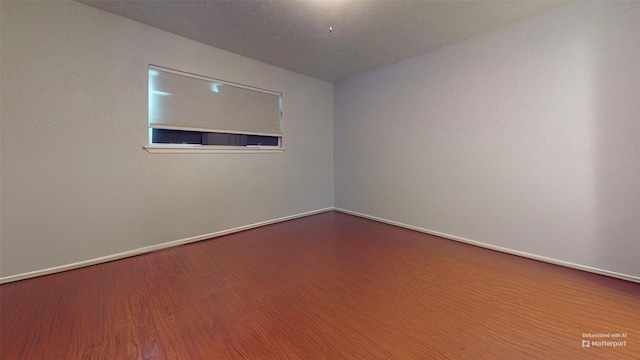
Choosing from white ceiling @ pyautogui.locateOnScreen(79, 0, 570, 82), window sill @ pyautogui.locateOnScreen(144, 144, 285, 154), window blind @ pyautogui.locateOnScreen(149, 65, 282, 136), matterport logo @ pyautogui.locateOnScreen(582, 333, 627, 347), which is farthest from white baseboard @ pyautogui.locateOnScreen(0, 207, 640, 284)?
white ceiling @ pyautogui.locateOnScreen(79, 0, 570, 82)

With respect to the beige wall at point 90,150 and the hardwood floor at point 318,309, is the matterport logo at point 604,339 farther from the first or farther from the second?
the beige wall at point 90,150

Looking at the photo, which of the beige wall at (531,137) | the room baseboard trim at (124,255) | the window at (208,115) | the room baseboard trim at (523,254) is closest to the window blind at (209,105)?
the window at (208,115)

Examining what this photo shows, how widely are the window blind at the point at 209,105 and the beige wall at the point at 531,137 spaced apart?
2034mm

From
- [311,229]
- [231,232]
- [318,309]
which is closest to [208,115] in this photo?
[231,232]

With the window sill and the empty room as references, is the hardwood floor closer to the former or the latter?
the empty room

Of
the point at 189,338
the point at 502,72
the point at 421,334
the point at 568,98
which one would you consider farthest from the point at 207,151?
the point at 568,98

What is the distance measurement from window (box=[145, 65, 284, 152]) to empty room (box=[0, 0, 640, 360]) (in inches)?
1.2

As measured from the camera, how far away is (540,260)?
250 cm

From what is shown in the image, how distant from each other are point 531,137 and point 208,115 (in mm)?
4011

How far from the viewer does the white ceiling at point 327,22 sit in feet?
7.51

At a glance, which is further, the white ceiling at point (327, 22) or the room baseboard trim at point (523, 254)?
the white ceiling at point (327, 22)

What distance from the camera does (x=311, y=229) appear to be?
144 inches

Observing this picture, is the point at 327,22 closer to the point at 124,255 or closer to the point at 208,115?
the point at 208,115

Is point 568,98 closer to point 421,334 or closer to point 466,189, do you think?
point 466,189
